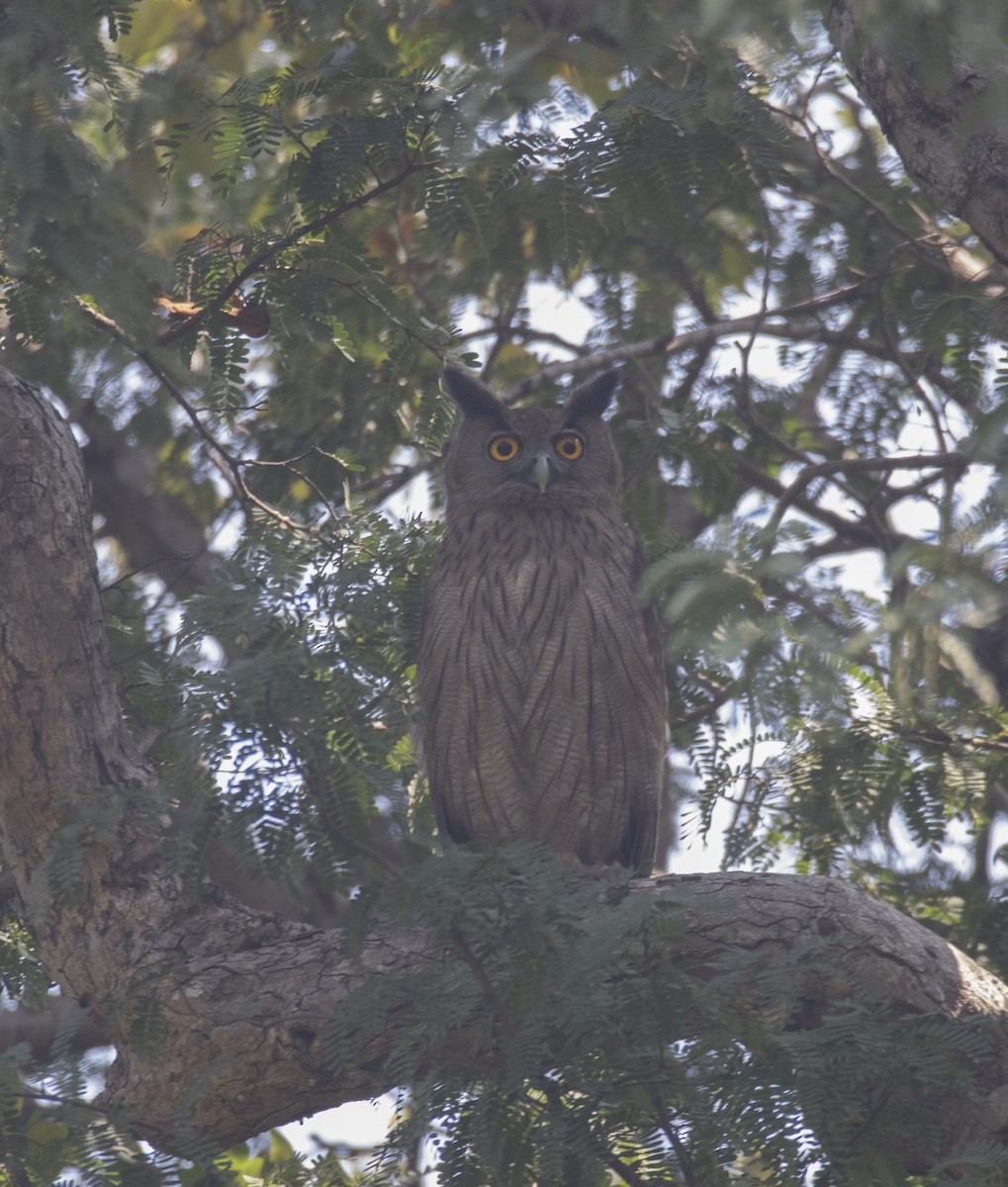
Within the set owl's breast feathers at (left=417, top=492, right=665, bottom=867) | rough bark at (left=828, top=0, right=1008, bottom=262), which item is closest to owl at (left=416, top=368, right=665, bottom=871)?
owl's breast feathers at (left=417, top=492, right=665, bottom=867)

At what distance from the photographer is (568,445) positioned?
14.0 ft

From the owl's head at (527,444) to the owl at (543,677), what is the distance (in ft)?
0.10

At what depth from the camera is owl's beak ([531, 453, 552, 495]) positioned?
4.04m

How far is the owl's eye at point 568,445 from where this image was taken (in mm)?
4258

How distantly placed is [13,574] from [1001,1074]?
2350 millimetres

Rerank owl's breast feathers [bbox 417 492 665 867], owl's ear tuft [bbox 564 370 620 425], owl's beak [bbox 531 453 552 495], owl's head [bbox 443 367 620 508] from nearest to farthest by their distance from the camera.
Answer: owl's breast feathers [bbox 417 492 665 867] < owl's beak [bbox 531 453 552 495] < owl's head [bbox 443 367 620 508] < owl's ear tuft [bbox 564 370 620 425]

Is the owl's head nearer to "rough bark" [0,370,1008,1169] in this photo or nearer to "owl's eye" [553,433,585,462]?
"owl's eye" [553,433,585,462]

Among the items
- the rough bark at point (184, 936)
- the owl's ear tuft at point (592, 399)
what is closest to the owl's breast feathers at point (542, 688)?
the owl's ear tuft at point (592, 399)

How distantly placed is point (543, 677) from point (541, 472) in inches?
26.8

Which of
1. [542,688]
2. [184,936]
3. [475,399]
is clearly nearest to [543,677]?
[542,688]

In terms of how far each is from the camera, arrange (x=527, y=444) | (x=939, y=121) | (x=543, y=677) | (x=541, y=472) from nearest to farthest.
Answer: (x=939, y=121) < (x=543, y=677) < (x=541, y=472) < (x=527, y=444)

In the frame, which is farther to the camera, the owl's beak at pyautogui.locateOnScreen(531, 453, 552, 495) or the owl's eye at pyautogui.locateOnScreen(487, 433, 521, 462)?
the owl's eye at pyautogui.locateOnScreen(487, 433, 521, 462)

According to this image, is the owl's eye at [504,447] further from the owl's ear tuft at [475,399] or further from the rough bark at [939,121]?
the rough bark at [939,121]

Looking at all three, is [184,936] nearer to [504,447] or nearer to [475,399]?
[504,447]
